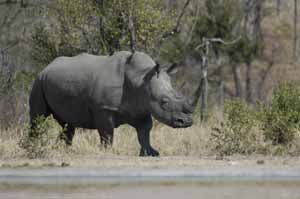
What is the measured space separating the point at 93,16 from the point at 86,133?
329 cm

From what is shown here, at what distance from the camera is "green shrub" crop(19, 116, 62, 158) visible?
42.3 ft

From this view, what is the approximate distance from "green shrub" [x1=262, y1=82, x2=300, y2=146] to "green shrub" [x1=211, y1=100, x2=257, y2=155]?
1.10ft

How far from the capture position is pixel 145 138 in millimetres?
13805

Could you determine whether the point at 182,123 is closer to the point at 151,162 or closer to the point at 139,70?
the point at 139,70

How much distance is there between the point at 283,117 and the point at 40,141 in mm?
3988

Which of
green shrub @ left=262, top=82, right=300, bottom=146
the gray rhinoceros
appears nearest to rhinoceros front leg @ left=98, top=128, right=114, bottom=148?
the gray rhinoceros

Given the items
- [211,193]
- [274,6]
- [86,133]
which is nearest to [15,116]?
[86,133]

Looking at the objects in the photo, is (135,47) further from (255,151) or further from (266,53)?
(266,53)

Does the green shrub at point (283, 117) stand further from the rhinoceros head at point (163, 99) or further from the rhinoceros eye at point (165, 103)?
the rhinoceros eye at point (165, 103)

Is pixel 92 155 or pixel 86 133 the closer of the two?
pixel 92 155

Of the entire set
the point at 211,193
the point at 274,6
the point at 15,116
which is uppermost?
the point at 274,6

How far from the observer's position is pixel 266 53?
138ft

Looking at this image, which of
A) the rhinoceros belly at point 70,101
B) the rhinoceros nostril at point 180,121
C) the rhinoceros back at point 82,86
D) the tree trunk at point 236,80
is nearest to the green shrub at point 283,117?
the rhinoceros nostril at point 180,121

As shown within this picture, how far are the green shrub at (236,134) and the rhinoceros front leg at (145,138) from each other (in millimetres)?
1031
